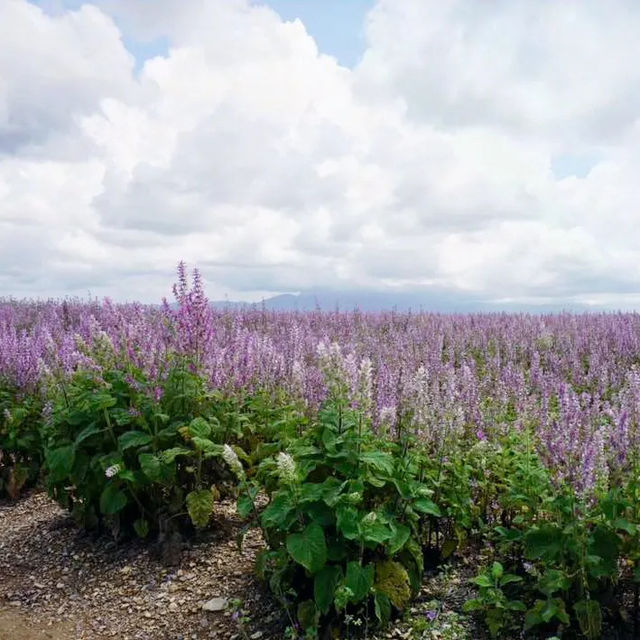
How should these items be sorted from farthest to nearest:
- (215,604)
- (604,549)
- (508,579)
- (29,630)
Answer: (29,630) < (215,604) < (508,579) < (604,549)

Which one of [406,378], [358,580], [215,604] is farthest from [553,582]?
[215,604]

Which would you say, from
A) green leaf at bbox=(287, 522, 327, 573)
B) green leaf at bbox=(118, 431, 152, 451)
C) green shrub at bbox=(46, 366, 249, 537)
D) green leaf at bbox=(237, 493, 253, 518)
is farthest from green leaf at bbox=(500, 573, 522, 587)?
green leaf at bbox=(118, 431, 152, 451)

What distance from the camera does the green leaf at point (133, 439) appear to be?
549 centimetres

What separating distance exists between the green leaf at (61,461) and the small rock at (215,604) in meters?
1.87

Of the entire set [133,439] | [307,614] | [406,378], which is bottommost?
[307,614]

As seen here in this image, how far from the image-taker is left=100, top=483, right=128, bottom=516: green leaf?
222 inches

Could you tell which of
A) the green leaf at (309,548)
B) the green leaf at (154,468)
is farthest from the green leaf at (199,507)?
the green leaf at (309,548)

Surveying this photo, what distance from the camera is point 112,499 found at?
5.68m

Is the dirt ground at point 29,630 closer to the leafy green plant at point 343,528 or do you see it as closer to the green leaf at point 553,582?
the leafy green plant at point 343,528

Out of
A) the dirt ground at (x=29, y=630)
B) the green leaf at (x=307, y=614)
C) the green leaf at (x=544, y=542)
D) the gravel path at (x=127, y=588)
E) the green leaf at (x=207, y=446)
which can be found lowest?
the dirt ground at (x=29, y=630)

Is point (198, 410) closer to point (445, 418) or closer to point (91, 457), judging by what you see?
point (91, 457)

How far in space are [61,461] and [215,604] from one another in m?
2.05

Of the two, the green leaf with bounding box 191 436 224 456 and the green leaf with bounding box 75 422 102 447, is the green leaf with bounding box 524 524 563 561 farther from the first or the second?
the green leaf with bounding box 75 422 102 447

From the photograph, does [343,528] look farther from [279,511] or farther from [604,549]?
[604,549]
